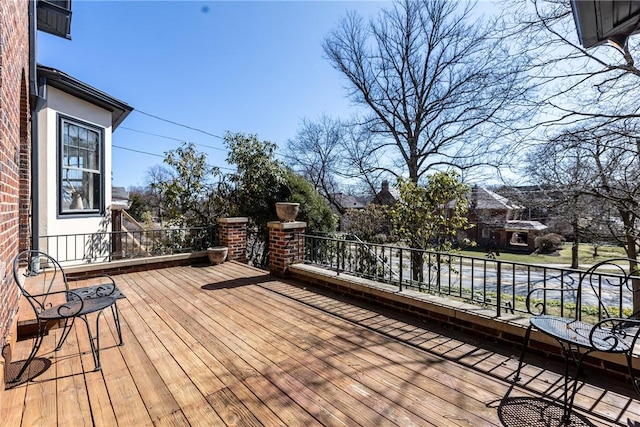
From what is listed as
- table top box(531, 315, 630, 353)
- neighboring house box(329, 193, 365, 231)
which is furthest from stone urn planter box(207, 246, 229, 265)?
table top box(531, 315, 630, 353)

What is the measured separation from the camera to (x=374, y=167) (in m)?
15.2

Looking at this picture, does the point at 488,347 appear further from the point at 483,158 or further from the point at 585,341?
the point at 483,158

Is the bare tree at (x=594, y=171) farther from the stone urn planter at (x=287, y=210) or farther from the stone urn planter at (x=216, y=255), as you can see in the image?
the stone urn planter at (x=216, y=255)

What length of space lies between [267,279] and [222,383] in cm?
285

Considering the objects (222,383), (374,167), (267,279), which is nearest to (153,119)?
(374,167)

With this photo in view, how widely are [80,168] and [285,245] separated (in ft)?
14.3

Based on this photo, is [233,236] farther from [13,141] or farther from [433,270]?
[433,270]

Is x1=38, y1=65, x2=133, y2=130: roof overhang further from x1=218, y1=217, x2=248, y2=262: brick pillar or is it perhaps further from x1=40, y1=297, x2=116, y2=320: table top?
x1=40, y1=297, x2=116, y2=320: table top

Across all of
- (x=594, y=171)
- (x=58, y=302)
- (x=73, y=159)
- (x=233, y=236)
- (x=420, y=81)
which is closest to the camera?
(x=58, y=302)

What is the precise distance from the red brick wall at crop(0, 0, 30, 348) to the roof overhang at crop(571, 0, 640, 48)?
308 centimetres

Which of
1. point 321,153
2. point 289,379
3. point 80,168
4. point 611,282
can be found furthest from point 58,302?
point 321,153

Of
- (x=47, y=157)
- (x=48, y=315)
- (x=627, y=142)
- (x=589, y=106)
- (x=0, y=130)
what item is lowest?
(x=48, y=315)

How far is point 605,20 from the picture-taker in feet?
4.60

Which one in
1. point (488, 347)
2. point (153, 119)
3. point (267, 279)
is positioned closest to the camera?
point (488, 347)
